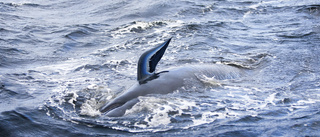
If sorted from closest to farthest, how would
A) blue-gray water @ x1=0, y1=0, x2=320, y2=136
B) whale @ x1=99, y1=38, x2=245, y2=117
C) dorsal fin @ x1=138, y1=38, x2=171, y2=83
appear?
1. blue-gray water @ x1=0, y1=0, x2=320, y2=136
2. whale @ x1=99, y1=38, x2=245, y2=117
3. dorsal fin @ x1=138, y1=38, x2=171, y2=83

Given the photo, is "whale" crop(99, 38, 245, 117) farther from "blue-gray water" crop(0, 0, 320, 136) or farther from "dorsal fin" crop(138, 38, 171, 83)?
"blue-gray water" crop(0, 0, 320, 136)

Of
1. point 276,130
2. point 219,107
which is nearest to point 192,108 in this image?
point 219,107

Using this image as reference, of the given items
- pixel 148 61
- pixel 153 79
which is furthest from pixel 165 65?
pixel 148 61

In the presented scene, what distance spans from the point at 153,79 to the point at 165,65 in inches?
115

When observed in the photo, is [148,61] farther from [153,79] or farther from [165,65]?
[165,65]

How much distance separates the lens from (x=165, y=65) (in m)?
9.48

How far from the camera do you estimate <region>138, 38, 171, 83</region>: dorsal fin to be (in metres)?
6.34

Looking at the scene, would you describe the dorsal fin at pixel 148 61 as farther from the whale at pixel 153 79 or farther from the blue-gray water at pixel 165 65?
the blue-gray water at pixel 165 65

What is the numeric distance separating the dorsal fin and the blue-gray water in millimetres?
558

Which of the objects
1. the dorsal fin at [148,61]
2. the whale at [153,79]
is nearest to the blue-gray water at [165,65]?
the whale at [153,79]

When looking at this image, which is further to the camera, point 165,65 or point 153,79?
point 165,65

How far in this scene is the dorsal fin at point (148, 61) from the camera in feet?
20.8

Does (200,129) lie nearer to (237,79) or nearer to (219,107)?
(219,107)

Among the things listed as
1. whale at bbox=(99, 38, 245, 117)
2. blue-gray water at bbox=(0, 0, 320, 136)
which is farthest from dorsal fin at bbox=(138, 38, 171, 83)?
blue-gray water at bbox=(0, 0, 320, 136)
